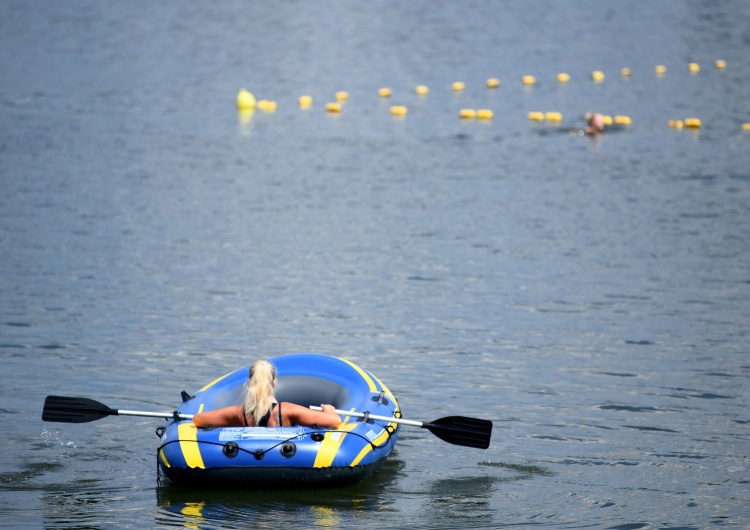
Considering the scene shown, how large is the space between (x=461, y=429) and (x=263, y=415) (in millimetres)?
1666

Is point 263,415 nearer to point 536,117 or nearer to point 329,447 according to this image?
point 329,447

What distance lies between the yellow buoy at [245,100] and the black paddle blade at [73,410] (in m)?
19.7

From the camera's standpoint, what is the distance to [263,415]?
9812mm

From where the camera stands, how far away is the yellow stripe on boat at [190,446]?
31.5ft

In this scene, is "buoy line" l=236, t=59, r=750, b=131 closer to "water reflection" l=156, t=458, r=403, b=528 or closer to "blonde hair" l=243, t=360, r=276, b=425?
"water reflection" l=156, t=458, r=403, b=528

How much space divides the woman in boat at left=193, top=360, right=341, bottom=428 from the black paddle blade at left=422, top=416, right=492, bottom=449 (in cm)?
101

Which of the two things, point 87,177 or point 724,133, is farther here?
point 724,133

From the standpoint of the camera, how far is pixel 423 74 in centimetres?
3484

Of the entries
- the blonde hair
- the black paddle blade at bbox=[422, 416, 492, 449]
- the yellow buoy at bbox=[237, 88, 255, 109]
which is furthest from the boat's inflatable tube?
the yellow buoy at bbox=[237, 88, 255, 109]

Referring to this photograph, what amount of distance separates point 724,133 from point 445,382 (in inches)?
606

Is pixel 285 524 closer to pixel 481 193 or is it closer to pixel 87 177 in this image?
pixel 481 193

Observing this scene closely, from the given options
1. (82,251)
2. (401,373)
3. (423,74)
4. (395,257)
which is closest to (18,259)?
(82,251)

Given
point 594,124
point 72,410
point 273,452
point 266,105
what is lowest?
point 273,452

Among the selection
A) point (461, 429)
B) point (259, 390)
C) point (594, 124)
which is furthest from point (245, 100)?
point (259, 390)
